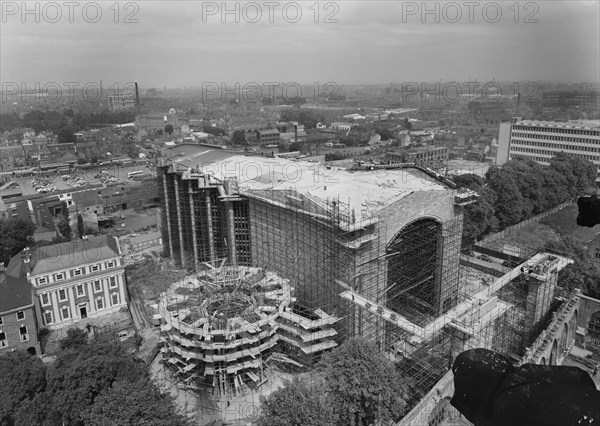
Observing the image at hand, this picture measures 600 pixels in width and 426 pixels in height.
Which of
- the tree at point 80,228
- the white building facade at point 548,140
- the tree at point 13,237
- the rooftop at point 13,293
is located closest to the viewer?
the rooftop at point 13,293

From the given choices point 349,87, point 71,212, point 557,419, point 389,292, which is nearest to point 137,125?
point 71,212

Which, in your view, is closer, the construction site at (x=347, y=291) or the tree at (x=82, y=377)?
the tree at (x=82, y=377)

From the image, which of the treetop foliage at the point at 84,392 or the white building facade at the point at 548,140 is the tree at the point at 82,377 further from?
the white building facade at the point at 548,140

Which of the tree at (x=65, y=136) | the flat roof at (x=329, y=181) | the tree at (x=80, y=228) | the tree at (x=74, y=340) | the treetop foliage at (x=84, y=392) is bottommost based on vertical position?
the tree at (x=74, y=340)

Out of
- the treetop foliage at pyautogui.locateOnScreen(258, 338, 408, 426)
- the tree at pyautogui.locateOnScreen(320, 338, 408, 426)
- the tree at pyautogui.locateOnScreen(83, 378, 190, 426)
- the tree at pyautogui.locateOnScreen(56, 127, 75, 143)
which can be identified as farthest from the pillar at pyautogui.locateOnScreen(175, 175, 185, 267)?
the tree at pyautogui.locateOnScreen(56, 127, 75, 143)

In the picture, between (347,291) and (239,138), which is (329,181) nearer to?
(347,291)

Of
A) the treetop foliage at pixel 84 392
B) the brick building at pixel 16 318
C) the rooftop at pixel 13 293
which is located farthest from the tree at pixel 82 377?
the rooftop at pixel 13 293

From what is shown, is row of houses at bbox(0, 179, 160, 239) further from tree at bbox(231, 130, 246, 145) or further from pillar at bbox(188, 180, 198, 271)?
tree at bbox(231, 130, 246, 145)
